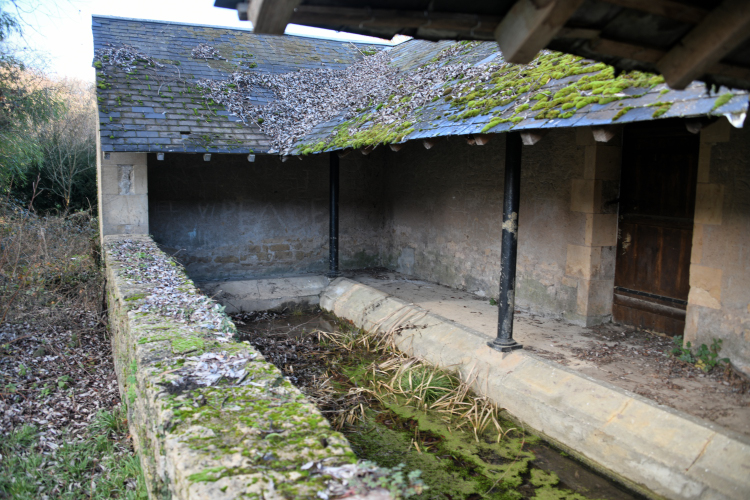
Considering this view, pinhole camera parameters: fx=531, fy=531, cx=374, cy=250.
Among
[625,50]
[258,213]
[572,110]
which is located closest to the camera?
[625,50]

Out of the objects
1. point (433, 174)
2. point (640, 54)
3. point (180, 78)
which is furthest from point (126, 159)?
point (640, 54)

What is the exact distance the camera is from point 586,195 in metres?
5.99

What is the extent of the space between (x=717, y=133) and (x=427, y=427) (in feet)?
11.9

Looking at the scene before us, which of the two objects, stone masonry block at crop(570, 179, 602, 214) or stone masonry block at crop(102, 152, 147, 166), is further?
stone masonry block at crop(102, 152, 147, 166)

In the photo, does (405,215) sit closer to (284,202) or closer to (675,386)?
(284,202)

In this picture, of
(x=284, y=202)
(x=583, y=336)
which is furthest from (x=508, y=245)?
(x=284, y=202)

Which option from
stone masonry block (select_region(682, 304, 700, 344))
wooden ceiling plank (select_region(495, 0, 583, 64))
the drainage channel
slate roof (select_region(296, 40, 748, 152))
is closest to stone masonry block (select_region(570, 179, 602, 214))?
stone masonry block (select_region(682, 304, 700, 344))

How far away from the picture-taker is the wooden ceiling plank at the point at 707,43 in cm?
174

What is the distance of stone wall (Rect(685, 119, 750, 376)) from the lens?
446cm

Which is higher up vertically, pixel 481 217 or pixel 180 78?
pixel 180 78

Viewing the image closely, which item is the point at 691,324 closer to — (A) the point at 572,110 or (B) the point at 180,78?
(A) the point at 572,110

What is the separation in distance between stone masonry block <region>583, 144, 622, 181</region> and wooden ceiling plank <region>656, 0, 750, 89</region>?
4013mm

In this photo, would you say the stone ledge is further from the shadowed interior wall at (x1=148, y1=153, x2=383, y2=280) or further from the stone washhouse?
the shadowed interior wall at (x1=148, y1=153, x2=383, y2=280)

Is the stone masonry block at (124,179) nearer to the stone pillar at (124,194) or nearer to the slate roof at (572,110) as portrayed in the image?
the stone pillar at (124,194)
